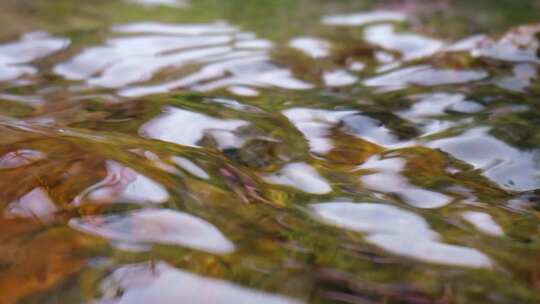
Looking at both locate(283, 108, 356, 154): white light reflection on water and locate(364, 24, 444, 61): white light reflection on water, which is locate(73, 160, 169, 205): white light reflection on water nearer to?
locate(283, 108, 356, 154): white light reflection on water

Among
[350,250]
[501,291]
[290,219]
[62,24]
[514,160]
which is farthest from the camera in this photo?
[62,24]

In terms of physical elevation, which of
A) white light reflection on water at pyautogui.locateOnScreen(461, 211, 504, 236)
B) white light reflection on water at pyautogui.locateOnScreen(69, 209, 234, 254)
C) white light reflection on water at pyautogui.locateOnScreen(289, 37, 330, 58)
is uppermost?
white light reflection on water at pyautogui.locateOnScreen(69, 209, 234, 254)

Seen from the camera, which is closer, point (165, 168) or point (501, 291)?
point (501, 291)

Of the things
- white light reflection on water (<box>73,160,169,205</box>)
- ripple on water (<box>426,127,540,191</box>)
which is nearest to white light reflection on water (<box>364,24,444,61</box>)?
ripple on water (<box>426,127,540,191</box>)

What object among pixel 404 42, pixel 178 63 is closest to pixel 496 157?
pixel 178 63

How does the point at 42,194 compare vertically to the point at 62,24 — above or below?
above

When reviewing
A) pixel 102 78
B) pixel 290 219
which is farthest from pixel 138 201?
pixel 102 78

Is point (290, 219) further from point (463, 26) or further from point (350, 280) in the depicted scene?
point (463, 26)
